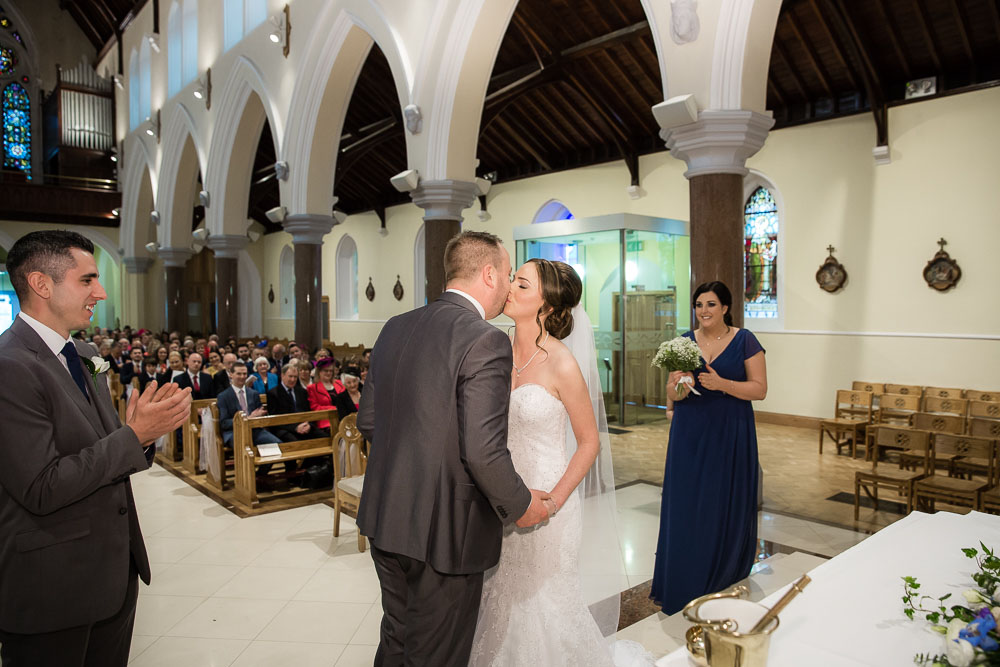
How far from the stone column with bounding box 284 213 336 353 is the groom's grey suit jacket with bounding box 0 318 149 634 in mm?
8425

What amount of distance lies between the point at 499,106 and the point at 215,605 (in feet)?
32.1

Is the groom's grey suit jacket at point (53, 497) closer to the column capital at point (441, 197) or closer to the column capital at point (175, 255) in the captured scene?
the column capital at point (441, 197)

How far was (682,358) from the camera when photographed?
3.43 m

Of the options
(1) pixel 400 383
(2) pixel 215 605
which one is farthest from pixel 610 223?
(1) pixel 400 383

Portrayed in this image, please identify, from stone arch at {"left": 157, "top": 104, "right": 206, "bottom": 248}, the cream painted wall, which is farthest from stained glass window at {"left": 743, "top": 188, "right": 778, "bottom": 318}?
stone arch at {"left": 157, "top": 104, "right": 206, "bottom": 248}

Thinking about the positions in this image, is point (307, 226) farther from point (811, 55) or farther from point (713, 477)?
point (713, 477)

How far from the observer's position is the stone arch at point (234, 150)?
1248 cm


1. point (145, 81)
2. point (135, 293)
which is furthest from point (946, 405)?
point (135, 293)

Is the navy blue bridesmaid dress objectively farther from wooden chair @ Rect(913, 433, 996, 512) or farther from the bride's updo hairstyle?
wooden chair @ Rect(913, 433, 996, 512)

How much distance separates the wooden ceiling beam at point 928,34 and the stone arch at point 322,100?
6676mm

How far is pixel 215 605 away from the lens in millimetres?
3926

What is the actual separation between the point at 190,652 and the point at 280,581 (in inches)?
36.1

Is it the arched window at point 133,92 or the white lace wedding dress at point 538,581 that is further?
the arched window at point 133,92

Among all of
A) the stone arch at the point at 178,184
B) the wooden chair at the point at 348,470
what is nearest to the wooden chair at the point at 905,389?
the wooden chair at the point at 348,470
